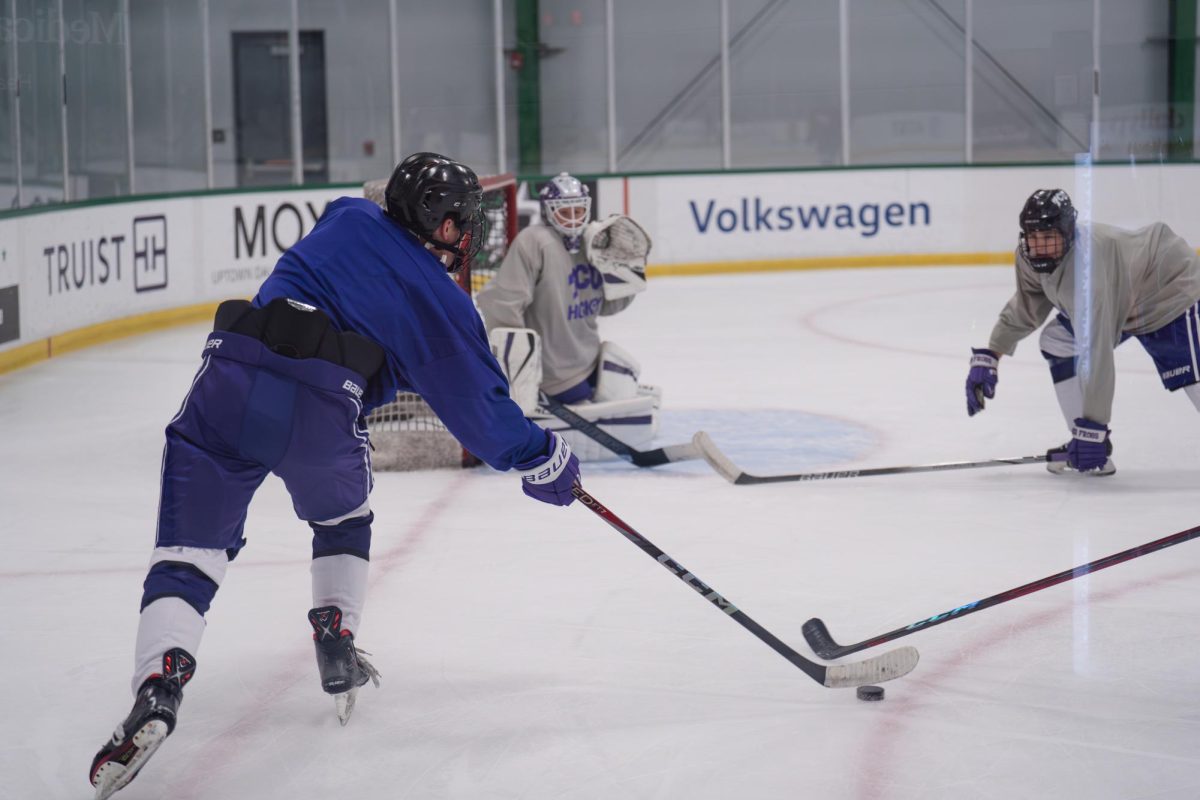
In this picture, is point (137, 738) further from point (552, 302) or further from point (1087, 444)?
point (1087, 444)

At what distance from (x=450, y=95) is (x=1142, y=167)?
5.90 m

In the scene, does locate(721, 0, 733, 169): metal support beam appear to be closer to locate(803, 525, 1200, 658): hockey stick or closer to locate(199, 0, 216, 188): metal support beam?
locate(199, 0, 216, 188): metal support beam

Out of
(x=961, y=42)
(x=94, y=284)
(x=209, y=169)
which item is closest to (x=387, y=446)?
(x=94, y=284)

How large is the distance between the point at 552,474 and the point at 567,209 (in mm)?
2120

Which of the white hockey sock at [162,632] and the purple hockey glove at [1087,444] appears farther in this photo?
the purple hockey glove at [1087,444]

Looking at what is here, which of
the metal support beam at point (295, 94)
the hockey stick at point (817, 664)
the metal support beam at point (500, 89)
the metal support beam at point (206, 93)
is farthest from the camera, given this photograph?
the metal support beam at point (500, 89)

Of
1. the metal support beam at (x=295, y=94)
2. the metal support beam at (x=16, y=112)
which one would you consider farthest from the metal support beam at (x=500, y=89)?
the metal support beam at (x=16, y=112)

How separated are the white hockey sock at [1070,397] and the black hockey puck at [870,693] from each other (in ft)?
6.11

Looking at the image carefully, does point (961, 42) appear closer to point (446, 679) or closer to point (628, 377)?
point (628, 377)

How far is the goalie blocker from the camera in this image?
4199 millimetres

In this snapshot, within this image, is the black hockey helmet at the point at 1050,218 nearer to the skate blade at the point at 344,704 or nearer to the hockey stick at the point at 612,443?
the hockey stick at the point at 612,443

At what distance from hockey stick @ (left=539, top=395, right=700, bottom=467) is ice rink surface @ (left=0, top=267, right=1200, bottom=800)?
6cm

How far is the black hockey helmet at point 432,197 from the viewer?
7.54 feet

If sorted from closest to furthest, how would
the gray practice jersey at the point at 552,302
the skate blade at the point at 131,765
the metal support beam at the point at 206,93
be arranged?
1. the skate blade at the point at 131,765
2. the gray practice jersey at the point at 552,302
3. the metal support beam at the point at 206,93
